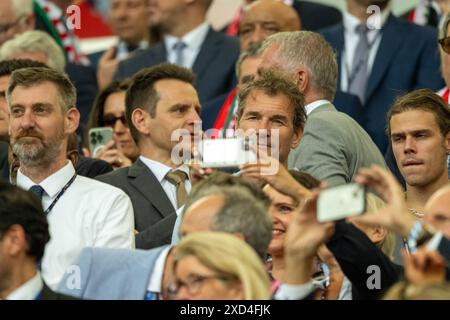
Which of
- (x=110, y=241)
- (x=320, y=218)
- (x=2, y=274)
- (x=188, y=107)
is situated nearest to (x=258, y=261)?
(x=320, y=218)

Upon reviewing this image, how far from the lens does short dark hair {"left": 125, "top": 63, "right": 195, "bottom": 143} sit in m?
9.22

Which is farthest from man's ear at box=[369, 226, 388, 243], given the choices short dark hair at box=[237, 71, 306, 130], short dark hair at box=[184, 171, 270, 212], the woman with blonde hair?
the woman with blonde hair

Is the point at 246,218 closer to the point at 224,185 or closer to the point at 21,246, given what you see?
the point at 224,185

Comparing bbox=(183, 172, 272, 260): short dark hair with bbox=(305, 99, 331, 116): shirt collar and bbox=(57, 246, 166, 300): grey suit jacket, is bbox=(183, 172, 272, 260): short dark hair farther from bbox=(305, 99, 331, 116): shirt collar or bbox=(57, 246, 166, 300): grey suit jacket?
bbox=(305, 99, 331, 116): shirt collar

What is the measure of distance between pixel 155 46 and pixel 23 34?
1241 millimetres

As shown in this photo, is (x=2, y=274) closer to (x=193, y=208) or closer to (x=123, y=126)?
(x=193, y=208)

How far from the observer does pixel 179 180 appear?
8758 mm

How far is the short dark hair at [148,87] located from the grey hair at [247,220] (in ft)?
8.66

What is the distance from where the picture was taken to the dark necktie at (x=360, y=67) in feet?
35.0

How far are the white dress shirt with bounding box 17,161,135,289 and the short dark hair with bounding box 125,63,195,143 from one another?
4.35ft

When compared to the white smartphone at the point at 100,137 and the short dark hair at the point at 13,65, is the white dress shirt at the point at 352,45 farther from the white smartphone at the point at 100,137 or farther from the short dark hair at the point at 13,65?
the short dark hair at the point at 13,65

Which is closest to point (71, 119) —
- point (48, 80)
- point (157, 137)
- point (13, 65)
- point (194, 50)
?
point (48, 80)

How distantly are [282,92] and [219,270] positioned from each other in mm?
2111

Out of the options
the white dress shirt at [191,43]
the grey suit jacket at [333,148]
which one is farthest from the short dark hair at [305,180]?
the white dress shirt at [191,43]
